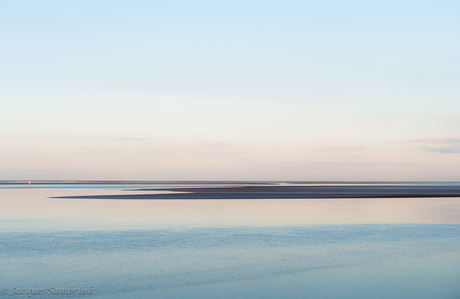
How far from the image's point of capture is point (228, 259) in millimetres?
14922

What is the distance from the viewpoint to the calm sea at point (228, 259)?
11461 mm

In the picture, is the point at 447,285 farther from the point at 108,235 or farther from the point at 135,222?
the point at 135,222

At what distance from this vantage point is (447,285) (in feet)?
38.9

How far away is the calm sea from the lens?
11461 millimetres

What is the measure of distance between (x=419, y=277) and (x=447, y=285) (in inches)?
36.2

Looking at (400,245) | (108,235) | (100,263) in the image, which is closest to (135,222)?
(108,235)

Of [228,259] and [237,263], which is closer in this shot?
[237,263]

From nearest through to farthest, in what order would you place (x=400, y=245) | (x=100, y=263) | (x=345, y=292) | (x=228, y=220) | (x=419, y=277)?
(x=345, y=292) → (x=419, y=277) → (x=100, y=263) → (x=400, y=245) → (x=228, y=220)

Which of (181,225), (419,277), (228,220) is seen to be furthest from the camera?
(228,220)

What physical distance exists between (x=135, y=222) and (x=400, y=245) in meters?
15.4

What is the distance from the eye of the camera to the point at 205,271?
523 inches

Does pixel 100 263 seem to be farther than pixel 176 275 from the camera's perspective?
Yes

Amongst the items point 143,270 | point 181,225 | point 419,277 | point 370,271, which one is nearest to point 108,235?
point 181,225

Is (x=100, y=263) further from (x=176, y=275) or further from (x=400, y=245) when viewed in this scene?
(x=400, y=245)
